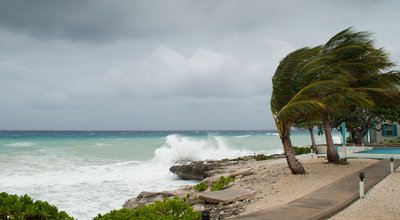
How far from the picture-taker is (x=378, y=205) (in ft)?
32.1

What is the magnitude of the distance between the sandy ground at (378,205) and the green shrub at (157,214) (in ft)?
11.9

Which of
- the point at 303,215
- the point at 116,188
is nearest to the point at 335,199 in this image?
the point at 303,215

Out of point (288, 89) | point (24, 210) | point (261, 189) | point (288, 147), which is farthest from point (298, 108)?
point (24, 210)

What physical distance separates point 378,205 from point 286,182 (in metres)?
4.78

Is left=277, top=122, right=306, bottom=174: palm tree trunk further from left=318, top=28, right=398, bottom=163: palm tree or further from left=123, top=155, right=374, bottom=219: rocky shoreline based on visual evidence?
left=318, top=28, right=398, bottom=163: palm tree

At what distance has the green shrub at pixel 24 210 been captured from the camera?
6473mm

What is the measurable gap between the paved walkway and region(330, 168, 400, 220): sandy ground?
23 centimetres

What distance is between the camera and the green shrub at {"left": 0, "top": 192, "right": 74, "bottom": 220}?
6.47 m

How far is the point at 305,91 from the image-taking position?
15352mm

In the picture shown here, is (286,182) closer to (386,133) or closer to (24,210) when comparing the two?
(24,210)

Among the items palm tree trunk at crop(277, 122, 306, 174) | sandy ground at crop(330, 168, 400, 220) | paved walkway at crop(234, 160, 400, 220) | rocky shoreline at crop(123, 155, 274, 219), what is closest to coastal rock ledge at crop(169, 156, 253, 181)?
rocky shoreline at crop(123, 155, 274, 219)

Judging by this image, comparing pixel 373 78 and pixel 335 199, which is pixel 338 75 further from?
pixel 335 199

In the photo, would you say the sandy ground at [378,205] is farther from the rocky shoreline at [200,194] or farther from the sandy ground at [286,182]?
the rocky shoreline at [200,194]

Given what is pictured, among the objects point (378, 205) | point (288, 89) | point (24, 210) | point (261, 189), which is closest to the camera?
point (24, 210)
